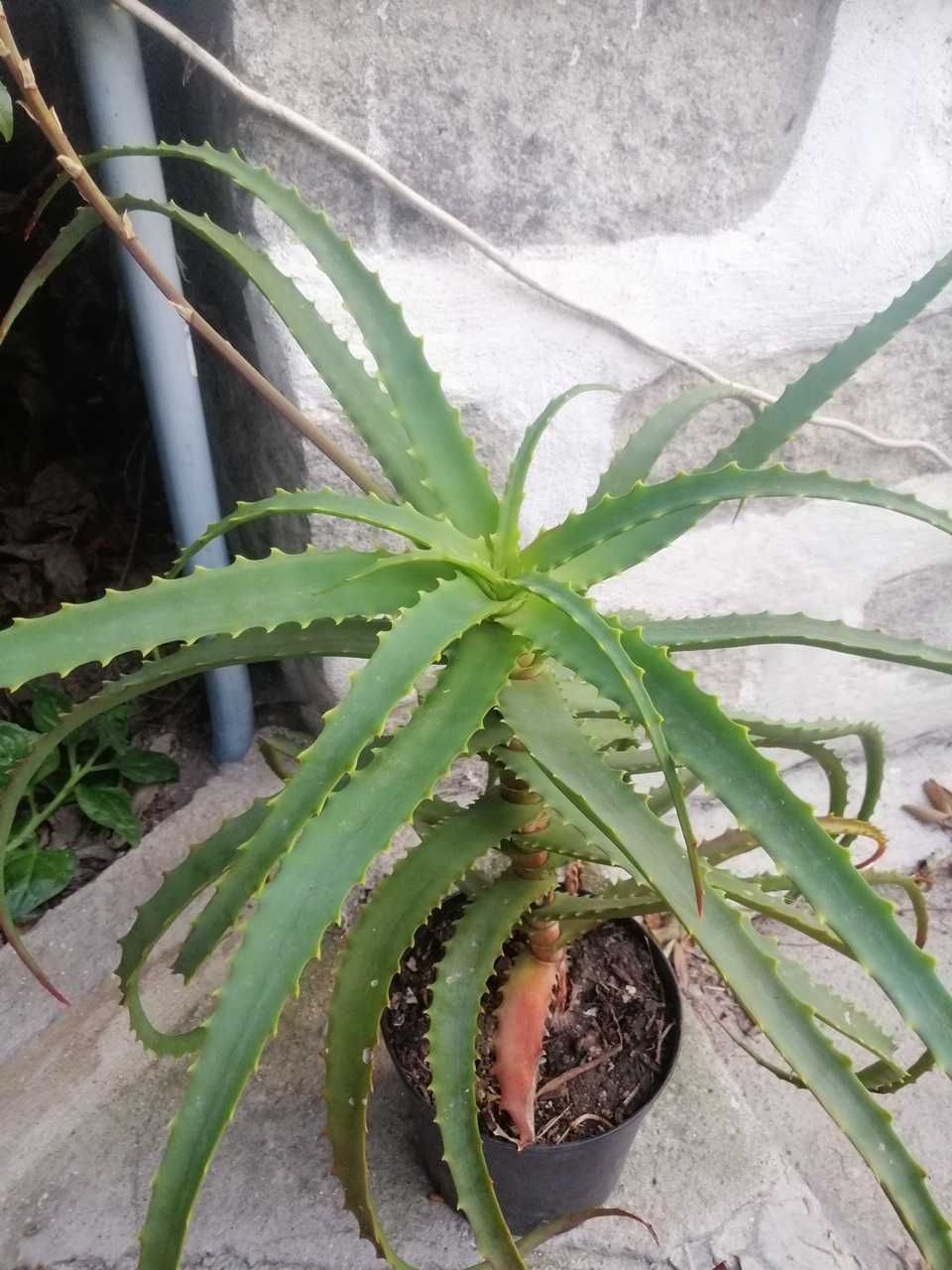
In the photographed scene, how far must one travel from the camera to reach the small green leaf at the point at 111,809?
109 centimetres

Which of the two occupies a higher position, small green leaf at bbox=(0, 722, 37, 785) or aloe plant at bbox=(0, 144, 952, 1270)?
aloe plant at bbox=(0, 144, 952, 1270)

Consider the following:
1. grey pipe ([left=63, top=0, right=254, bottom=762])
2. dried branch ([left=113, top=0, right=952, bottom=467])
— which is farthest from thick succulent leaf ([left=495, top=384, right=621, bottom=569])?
grey pipe ([left=63, top=0, right=254, bottom=762])

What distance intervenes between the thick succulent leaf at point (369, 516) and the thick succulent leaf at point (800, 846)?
0.13m

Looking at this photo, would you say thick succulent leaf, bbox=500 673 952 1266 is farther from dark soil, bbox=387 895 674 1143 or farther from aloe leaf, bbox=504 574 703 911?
dark soil, bbox=387 895 674 1143

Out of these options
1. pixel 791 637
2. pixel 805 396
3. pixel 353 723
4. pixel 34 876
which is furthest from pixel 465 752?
pixel 34 876

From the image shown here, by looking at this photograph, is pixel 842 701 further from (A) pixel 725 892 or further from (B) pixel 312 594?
(B) pixel 312 594

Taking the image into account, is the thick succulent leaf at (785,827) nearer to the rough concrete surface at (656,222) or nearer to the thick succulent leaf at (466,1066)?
the thick succulent leaf at (466,1066)

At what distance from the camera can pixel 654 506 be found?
52 cm

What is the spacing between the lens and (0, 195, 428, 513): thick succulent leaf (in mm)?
627

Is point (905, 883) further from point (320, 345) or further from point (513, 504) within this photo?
point (320, 345)

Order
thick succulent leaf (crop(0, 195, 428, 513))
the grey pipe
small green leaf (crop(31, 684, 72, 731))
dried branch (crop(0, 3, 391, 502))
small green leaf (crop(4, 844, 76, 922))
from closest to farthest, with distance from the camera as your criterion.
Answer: dried branch (crop(0, 3, 391, 502)), thick succulent leaf (crop(0, 195, 428, 513)), the grey pipe, small green leaf (crop(4, 844, 76, 922)), small green leaf (crop(31, 684, 72, 731))

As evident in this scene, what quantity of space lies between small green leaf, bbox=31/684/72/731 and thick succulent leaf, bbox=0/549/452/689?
677 millimetres

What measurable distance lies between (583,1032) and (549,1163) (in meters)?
0.11

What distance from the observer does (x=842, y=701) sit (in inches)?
51.3
